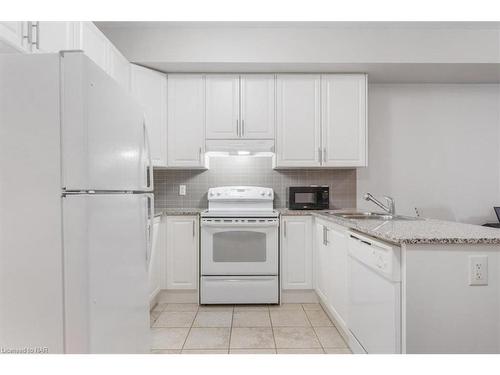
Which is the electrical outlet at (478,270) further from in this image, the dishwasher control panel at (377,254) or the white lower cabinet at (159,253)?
the white lower cabinet at (159,253)

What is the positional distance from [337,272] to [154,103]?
7.30ft

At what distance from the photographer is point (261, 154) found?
10.4ft

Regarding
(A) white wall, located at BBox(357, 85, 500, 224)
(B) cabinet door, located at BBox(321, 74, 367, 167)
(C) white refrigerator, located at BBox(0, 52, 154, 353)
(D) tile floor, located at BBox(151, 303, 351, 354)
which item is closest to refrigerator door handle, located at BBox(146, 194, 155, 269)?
(C) white refrigerator, located at BBox(0, 52, 154, 353)

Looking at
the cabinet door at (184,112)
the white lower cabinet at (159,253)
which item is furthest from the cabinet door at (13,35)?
the white lower cabinet at (159,253)

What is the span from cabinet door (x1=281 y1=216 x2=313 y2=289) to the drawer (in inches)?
9.6

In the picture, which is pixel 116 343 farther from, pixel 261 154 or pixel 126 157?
pixel 261 154

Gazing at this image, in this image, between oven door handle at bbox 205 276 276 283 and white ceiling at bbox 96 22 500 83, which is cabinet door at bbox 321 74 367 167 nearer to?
white ceiling at bbox 96 22 500 83

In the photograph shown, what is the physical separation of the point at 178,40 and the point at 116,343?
2488mm

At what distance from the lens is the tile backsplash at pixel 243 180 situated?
327 cm

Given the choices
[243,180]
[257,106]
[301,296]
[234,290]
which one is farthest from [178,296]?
[257,106]

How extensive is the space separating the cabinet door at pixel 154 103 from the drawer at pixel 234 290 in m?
1.23

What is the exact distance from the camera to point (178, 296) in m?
2.85

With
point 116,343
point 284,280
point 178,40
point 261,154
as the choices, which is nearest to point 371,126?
point 261,154

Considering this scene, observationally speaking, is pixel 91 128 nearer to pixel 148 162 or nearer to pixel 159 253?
pixel 148 162
